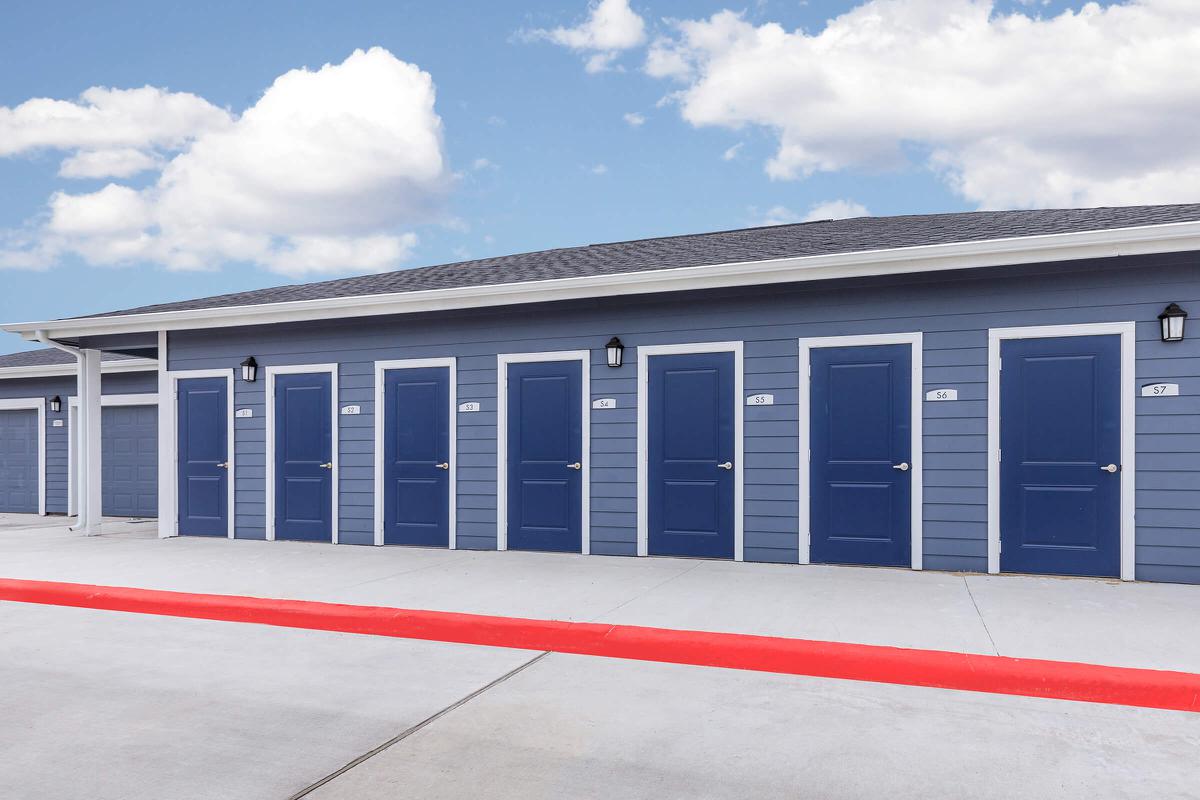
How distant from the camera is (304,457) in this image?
1055cm

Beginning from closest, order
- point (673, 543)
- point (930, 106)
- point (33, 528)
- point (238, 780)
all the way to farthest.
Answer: point (238, 780) < point (673, 543) < point (33, 528) < point (930, 106)

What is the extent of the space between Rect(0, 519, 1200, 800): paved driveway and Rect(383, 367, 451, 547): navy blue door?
2.50m

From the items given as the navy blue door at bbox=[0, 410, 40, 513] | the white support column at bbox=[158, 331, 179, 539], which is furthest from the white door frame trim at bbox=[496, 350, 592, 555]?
the navy blue door at bbox=[0, 410, 40, 513]

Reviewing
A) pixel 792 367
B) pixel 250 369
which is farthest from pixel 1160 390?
pixel 250 369

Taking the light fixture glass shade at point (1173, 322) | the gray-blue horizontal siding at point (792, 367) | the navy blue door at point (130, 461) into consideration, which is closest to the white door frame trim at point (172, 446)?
the gray-blue horizontal siding at point (792, 367)

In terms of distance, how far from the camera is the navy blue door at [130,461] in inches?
558

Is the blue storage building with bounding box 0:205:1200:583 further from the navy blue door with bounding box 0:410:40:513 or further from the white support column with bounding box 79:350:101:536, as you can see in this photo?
the navy blue door with bounding box 0:410:40:513

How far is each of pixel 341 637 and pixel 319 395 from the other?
5151 mm

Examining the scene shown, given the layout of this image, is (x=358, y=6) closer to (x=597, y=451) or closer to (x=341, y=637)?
(x=597, y=451)

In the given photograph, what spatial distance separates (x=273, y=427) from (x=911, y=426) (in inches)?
306

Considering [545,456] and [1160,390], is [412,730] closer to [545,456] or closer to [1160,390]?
[545,456]

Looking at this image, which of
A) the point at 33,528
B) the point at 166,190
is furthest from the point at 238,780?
the point at 166,190

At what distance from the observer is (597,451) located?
9.05 m

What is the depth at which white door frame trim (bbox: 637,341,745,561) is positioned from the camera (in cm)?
849
